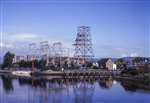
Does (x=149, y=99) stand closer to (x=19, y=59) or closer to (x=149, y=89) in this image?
Result: (x=149, y=89)

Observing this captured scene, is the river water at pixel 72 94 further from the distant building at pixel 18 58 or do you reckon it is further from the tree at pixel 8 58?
the distant building at pixel 18 58

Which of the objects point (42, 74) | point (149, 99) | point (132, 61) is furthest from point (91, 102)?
point (132, 61)

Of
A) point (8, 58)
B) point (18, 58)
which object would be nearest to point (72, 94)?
point (8, 58)

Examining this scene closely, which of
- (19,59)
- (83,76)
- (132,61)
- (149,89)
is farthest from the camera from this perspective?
(19,59)

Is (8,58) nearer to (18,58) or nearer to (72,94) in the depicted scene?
(18,58)


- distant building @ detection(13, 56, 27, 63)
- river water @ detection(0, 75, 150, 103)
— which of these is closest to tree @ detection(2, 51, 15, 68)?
distant building @ detection(13, 56, 27, 63)

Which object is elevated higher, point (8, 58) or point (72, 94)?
point (8, 58)

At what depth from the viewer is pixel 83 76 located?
4366 centimetres

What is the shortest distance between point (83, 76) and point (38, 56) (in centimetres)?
1424

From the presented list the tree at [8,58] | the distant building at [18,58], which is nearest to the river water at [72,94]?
the tree at [8,58]

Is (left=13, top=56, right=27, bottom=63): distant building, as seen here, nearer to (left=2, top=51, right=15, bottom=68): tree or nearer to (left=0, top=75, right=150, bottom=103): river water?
(left=2, top=51, right=15, bottom=68): tree

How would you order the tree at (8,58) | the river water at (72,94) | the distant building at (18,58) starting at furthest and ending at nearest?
the distant building at (18,58) → the tree at (8,58) → the river water at (72,94)

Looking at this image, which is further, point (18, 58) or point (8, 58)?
point (18, 58)

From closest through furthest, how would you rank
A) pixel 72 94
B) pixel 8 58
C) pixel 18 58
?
pixel 72 94, pixel 8 58, pixel 18 58
